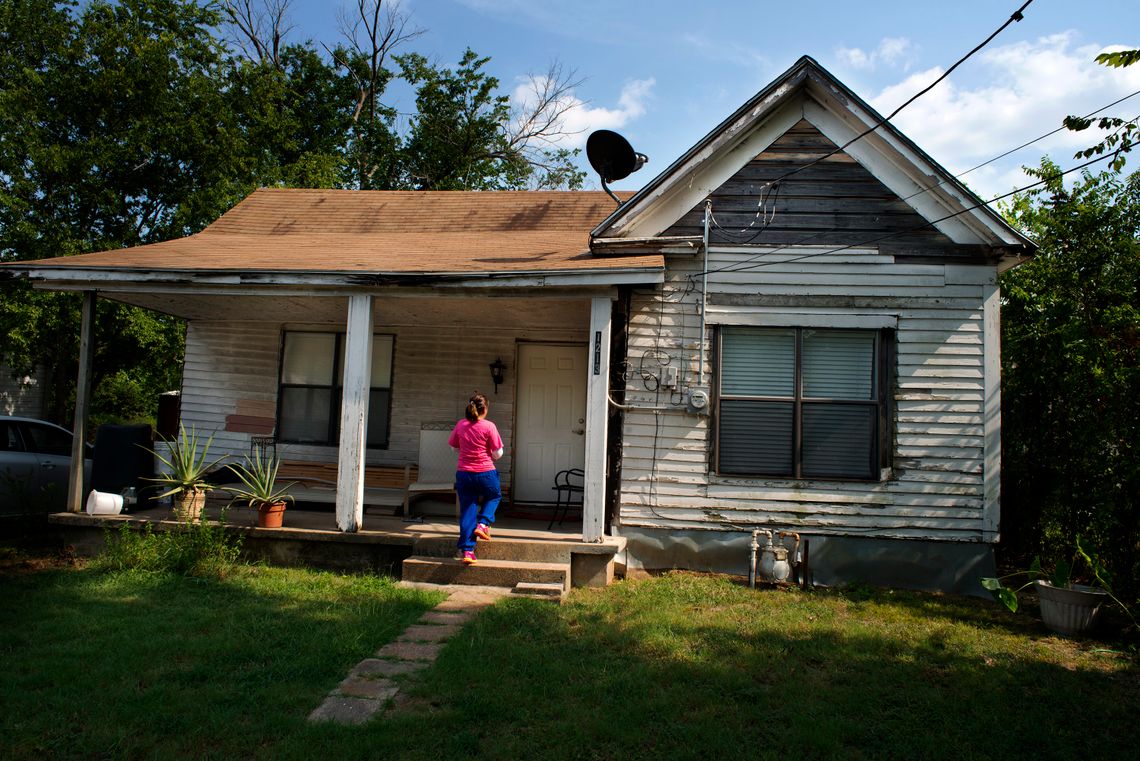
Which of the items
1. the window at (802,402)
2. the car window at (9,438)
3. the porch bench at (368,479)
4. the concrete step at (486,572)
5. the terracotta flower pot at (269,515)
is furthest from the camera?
the car window at (9,438)

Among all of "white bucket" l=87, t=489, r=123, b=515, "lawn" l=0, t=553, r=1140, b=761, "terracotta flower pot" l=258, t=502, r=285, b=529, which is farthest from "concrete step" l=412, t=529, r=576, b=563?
"white bucket" l=87, t=489, r=123, b=515

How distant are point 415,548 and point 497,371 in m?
3.01

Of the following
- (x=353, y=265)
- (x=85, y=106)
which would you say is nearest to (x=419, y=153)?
(x=85, y=106)

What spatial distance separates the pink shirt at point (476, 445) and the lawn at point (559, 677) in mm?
1283

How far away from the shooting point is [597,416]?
730 centimetres

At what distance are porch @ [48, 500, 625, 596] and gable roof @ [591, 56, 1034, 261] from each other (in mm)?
3252

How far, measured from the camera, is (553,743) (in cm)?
392

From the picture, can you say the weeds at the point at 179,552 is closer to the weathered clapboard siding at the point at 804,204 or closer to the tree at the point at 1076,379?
the weathered clapboard siding at the point at 804,204

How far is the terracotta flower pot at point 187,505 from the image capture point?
762cm

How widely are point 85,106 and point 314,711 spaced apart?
19.1 m

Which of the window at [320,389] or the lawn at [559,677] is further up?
the window at [320,389]

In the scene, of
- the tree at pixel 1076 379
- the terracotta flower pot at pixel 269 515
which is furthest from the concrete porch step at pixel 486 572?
the tree at pixel 1076 379

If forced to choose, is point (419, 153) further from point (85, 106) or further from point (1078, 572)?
point (1078, 572)

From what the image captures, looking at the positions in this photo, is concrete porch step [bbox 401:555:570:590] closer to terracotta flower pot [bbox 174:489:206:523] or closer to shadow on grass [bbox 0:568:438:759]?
shadow on grass [bbox 0:568:438:759]
